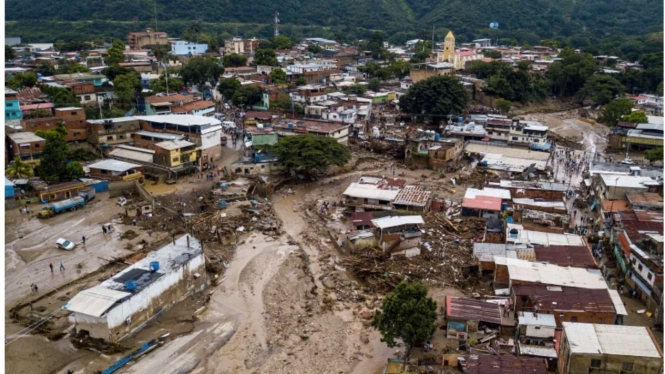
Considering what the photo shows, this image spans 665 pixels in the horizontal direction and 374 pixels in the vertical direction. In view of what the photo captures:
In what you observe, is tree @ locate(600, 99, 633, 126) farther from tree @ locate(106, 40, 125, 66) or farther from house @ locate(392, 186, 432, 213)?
tree @ locate(106, 40, 125, 66)

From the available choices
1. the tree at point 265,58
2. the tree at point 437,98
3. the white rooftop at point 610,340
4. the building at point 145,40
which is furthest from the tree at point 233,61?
Answer: the white rooftop at point 610,340

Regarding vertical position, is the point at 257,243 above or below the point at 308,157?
below

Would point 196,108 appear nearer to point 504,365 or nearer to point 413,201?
point 413,201

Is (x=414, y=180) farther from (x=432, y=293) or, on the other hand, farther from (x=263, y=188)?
(x=432, y=293)

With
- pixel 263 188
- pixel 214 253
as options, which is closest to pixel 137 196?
pixel 263 188

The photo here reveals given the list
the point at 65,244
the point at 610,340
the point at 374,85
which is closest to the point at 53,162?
the point at 65,244
